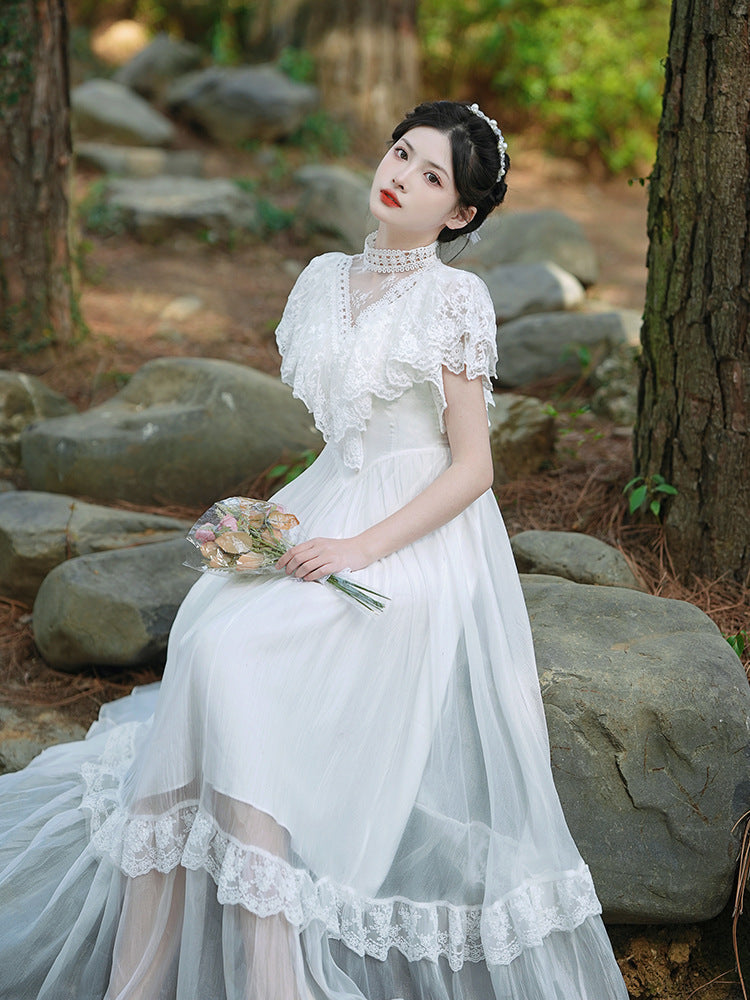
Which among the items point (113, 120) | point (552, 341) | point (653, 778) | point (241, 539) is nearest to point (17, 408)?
point (552, 341)

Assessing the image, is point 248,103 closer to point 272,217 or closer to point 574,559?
point 272,217

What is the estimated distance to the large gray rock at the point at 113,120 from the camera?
8.49m

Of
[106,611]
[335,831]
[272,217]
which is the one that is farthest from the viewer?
[272,217]

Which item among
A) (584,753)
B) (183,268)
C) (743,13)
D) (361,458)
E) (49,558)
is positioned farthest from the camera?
(183,268)

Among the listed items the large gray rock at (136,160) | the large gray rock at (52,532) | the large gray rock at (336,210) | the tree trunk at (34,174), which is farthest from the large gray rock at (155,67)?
the large gray rock at (52,532)

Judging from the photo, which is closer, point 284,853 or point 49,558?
point 284,853

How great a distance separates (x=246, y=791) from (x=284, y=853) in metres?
0.16

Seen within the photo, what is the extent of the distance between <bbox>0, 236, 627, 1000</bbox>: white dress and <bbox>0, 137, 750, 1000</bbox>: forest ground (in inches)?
16.0

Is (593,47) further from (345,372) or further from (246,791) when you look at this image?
(246,791)

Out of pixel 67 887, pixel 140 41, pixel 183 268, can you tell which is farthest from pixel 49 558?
pixel 140 41

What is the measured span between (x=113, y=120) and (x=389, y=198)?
6859mm

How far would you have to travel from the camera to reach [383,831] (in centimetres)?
222

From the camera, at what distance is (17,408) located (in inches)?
185

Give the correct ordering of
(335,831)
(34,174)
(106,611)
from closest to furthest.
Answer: (335,831), (106,611), (34,174)
